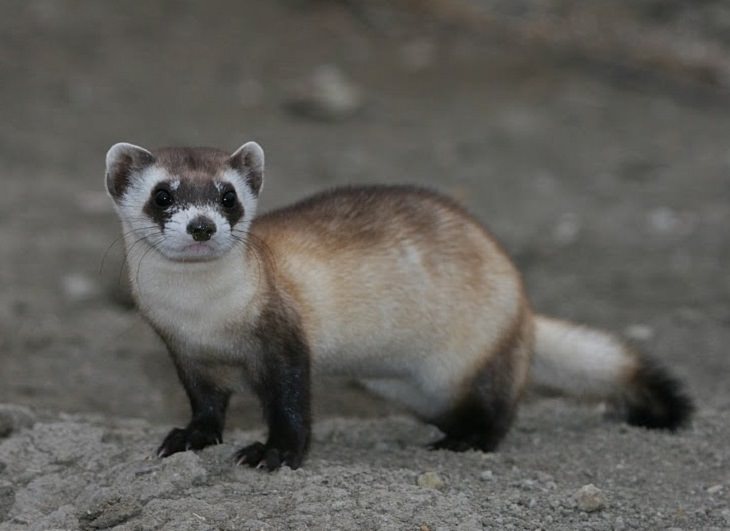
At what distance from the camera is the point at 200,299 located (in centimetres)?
376

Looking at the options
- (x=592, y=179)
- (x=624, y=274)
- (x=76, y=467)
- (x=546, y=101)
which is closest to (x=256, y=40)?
(x=546, y=101)

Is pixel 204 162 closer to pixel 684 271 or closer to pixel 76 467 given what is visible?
pixel 76 467

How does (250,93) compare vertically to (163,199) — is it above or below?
below

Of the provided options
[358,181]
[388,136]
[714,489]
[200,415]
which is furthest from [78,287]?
[714,489]

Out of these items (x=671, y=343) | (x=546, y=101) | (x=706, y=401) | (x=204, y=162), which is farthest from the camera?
(x=546, y=101)

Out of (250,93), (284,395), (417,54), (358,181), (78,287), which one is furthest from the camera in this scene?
A: (417,54)

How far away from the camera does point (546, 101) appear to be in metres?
9.41

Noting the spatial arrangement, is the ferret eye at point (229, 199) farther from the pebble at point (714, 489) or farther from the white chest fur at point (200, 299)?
the pebble at point (714, 489)

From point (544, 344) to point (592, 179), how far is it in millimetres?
3495

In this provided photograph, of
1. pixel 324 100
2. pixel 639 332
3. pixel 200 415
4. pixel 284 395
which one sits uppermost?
pixel 284 395

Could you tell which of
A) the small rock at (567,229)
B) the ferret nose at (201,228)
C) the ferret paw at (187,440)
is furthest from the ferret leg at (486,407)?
the small rock at (567,229)

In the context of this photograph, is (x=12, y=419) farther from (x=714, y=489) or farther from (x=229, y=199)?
(x=714, y=489)

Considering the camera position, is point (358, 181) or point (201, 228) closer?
point (201, 228)

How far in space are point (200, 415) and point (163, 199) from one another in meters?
0.87
